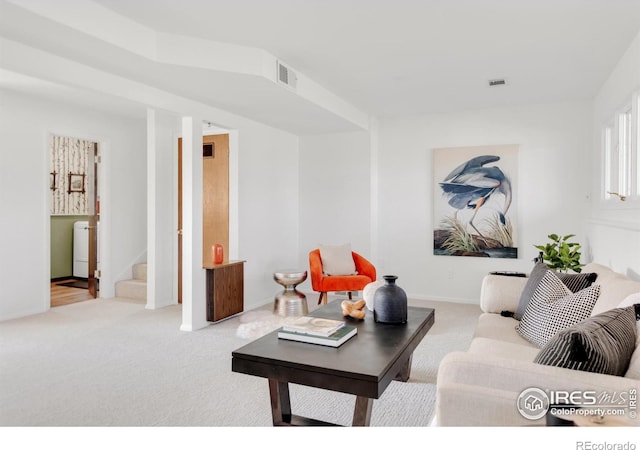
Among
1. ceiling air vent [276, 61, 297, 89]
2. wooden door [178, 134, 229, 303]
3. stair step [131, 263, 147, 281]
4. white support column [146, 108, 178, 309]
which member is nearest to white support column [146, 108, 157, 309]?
white support column [146, 108, 178, 309]

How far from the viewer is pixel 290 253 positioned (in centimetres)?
607

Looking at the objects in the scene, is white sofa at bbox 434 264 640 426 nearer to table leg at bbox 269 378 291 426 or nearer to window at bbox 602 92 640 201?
table leg at bbox 269 378 291 426

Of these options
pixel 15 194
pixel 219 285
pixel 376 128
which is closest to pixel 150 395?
pixel 219 285

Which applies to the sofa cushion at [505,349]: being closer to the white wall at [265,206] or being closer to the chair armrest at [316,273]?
the chair armrest at [316,273]

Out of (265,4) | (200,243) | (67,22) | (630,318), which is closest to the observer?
(630,318)

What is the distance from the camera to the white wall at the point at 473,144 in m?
4.98

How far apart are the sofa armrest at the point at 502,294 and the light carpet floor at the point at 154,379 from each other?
0.63 metres

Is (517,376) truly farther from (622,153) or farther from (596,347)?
(622,153)

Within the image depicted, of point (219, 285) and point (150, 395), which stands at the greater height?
point (219, 285)

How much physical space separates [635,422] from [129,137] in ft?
20.6

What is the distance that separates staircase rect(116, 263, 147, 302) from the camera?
555 cm

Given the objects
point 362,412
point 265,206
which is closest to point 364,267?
point 265,206

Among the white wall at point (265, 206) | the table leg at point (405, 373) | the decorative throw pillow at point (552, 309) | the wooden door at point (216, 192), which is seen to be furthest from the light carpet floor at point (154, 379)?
the wooden door at point (216, 192)

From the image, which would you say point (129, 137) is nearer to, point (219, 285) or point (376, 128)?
point (219, 285)
